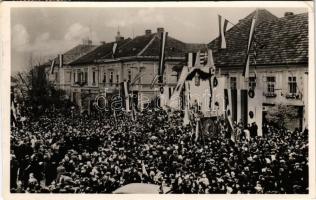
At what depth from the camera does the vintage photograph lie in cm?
202

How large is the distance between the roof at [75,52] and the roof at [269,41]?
1.58ft

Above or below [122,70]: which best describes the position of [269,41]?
above

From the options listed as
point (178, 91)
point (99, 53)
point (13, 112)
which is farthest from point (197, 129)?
point (13, 112)

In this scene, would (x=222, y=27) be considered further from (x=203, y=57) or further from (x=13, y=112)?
(x=13, y=112)

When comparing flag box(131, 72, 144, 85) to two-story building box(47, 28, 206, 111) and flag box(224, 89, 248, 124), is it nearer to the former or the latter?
two-story building box(47, 28, 206, 111)

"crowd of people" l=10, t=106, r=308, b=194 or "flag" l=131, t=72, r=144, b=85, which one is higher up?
"flag" l=131, t=72, r=144, b=85

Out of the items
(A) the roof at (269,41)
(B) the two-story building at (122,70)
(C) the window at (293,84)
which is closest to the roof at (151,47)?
(B) the two-story building at (122,70)

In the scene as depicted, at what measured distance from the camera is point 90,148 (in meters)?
2.08

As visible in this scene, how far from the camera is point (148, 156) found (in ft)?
6.78

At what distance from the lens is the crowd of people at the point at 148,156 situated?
203cm

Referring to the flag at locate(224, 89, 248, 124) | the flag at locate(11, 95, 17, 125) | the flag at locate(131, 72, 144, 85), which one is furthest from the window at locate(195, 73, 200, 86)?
the flag at locate(11, 95, 17, 125)

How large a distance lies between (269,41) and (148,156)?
65 centimetres

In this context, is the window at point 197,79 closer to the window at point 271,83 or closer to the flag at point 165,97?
the flag at point 165,97

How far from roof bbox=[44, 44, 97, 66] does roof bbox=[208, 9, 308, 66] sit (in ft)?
1.58
